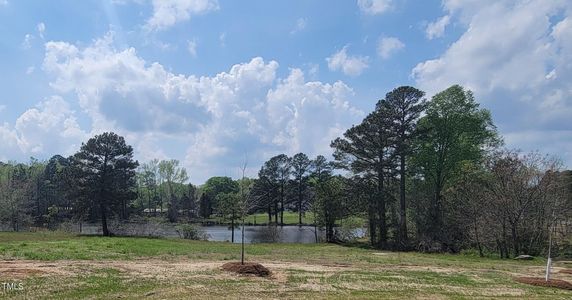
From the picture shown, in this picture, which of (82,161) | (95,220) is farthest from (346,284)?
(95,220)

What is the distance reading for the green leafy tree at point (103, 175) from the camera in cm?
4881

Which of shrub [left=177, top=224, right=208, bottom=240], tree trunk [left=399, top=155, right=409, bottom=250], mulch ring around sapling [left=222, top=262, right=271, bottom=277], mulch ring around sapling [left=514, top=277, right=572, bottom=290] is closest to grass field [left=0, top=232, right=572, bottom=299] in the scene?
mulch ring around sapling [left=222, top=262, right=271, bottom=277]

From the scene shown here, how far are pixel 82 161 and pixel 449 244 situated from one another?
126ft

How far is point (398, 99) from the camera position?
45094mm

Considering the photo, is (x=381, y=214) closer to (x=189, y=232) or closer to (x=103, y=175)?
(x=189, y=232)

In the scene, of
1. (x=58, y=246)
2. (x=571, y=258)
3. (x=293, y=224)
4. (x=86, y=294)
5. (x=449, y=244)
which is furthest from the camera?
(x=293, y=224)

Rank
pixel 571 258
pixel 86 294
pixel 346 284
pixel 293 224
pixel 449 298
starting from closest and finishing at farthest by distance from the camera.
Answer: pixel 86 294 → pixel 449 298 → pixel 346 284 → pixel 571 258 → pixel 293 224

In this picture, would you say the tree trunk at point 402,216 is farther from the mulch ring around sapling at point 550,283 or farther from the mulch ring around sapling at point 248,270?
the mulch ring around sapling at point 248,270

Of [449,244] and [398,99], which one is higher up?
[398,99]

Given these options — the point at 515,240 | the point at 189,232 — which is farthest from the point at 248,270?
the point at 189,232

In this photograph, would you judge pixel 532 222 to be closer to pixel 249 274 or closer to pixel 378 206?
pixel 378 206

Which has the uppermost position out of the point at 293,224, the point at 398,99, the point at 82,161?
the point at 398,99

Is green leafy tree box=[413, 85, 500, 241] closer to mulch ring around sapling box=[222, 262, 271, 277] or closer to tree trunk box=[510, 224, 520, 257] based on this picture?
tree trunk box=[510, 224, 520, 257]

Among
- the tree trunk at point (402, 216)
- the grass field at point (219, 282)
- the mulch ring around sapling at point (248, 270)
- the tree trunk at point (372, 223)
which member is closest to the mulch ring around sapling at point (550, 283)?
the grass field at point (219, 282)
